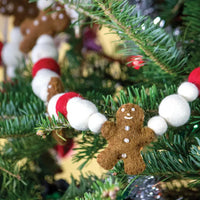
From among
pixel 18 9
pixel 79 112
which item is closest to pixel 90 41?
pixel 18 9

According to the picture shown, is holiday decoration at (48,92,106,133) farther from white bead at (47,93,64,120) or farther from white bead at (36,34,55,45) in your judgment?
white bead at (36,34,55,45)

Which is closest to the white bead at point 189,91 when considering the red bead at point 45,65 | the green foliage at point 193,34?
the green foliage at point 193,34

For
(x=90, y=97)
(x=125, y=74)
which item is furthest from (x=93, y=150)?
(x=125, y=74)

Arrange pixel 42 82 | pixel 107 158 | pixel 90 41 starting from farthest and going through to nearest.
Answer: pixel 90 41 → pixel 42 82 → pixel 107 158

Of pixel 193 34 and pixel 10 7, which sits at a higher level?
pixel 10 7

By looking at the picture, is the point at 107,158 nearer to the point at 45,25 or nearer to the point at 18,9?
the point at 45,25

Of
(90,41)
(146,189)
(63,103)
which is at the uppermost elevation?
(90,41)
